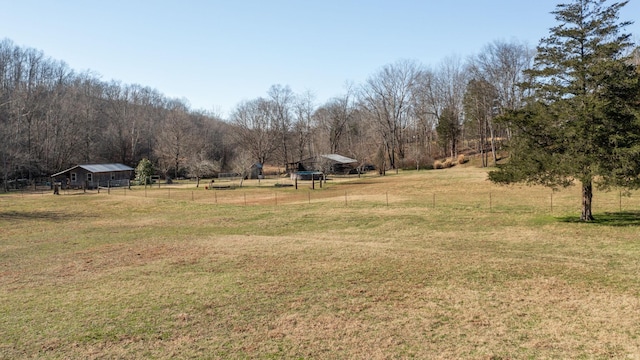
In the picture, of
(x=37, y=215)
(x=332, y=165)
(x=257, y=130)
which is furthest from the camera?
(x=257, y=130)

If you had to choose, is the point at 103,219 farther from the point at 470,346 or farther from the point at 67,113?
the point at 67,113

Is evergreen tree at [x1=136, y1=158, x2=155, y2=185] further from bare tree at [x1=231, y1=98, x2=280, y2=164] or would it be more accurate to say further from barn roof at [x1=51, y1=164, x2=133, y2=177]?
bare tree at [x1=231, y1=98, x2=280, y2=164]

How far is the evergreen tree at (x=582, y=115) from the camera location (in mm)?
20266

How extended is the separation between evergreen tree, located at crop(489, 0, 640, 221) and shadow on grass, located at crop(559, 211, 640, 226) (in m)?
0.70

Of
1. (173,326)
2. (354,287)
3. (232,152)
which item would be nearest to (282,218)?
(354,287)

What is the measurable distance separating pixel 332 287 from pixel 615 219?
1955cm

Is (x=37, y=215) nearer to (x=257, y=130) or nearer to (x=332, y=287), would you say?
(x=332, y=287)

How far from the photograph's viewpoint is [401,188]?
145 ft

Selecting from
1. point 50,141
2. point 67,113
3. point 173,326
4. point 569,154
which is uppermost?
point 67,113

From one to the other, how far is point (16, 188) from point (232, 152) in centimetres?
4778

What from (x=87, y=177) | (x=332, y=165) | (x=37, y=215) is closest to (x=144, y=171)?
(x=87, y=177)

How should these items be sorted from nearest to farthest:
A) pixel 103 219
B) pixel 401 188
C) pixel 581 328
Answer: pixel 581 328, pixel 103 219, pixel 401 188

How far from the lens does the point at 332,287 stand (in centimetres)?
1252

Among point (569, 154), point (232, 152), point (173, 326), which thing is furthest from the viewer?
point (232, 152)
